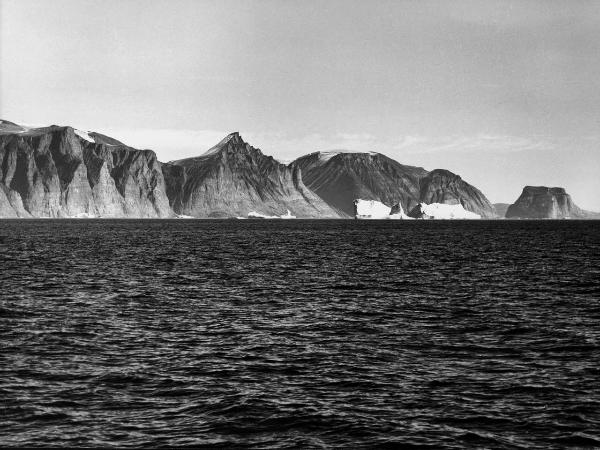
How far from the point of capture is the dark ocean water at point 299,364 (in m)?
21.5

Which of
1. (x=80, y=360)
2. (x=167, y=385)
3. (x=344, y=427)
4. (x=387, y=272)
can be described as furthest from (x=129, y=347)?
(x=387, y=272)

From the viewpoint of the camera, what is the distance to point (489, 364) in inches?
1182

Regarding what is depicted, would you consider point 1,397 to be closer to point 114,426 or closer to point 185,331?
point 114,426

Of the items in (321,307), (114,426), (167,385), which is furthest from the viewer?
(321,307)

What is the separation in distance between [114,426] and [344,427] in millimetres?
6687

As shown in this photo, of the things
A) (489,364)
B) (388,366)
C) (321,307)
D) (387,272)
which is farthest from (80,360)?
(387,272)

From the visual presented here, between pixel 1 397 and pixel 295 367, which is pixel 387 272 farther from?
pixel 1 397

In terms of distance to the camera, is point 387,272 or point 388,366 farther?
point 387,272

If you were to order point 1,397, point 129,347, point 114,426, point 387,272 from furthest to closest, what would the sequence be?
point 387,272 < point 129,347 < point 1,397 < point 114,426

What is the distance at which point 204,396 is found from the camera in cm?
2478

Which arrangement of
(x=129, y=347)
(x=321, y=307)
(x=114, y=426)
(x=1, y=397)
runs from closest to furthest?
(x=114, y=426) < (x=1, y=397) < (x=129, y=347) < (x=321, y=307)

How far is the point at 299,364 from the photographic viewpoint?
97.8 ft

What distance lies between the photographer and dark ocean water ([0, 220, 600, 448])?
2147 cm

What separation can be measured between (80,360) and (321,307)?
64.3ft
